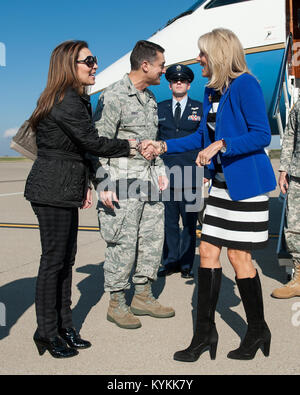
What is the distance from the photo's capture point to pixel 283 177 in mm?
4086

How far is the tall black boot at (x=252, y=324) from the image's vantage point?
8.62ft

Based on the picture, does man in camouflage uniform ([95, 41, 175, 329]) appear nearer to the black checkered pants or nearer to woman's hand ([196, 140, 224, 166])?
the black checkered pants

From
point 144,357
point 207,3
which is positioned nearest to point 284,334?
point 144,357

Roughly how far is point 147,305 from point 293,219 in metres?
1.52

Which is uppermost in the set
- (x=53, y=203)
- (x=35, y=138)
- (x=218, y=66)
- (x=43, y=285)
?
(x=218, y=66)

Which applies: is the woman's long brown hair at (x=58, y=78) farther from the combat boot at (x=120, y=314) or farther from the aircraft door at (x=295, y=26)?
the aircraft door at (x=295, y=26)

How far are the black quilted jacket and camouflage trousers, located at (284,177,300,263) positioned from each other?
1.95 m

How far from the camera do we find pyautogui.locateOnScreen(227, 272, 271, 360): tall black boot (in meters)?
2.63

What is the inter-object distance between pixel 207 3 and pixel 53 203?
18.1 feet

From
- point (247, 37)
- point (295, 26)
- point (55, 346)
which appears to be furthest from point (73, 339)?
point (295, 26)

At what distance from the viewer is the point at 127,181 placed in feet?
10.6

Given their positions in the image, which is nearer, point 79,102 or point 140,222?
point 79,102

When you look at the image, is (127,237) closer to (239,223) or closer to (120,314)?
(120,314)

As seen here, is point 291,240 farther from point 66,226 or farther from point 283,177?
point 66,226
